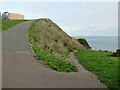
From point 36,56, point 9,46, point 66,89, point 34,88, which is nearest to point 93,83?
point 66,89

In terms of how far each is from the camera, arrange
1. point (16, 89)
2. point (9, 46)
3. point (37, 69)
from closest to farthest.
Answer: point (16, 89) < point (37, 69) < point (9, 46)

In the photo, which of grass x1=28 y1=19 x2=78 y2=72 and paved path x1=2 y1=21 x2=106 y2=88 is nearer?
paved path x1=2 y1=21 x2=106 y2=88

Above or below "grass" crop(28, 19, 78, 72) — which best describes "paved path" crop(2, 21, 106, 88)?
above

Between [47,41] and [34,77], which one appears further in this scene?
[47,41]

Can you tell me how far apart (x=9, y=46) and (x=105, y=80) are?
32.5 ft

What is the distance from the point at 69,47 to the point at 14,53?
19956 millimetres

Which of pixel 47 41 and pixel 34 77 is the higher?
pixel 34 77

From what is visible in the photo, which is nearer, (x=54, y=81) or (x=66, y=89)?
(x=66, y=89)

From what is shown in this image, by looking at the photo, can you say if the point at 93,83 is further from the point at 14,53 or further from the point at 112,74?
the point at 14,53

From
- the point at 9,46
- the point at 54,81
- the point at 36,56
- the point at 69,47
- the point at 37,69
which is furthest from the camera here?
the point at 69,47

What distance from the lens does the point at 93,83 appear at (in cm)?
1187

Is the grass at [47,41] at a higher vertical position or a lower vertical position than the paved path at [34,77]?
lower

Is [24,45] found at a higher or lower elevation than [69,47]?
higher

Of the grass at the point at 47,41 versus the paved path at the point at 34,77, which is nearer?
the paved path at the point at 34,77
